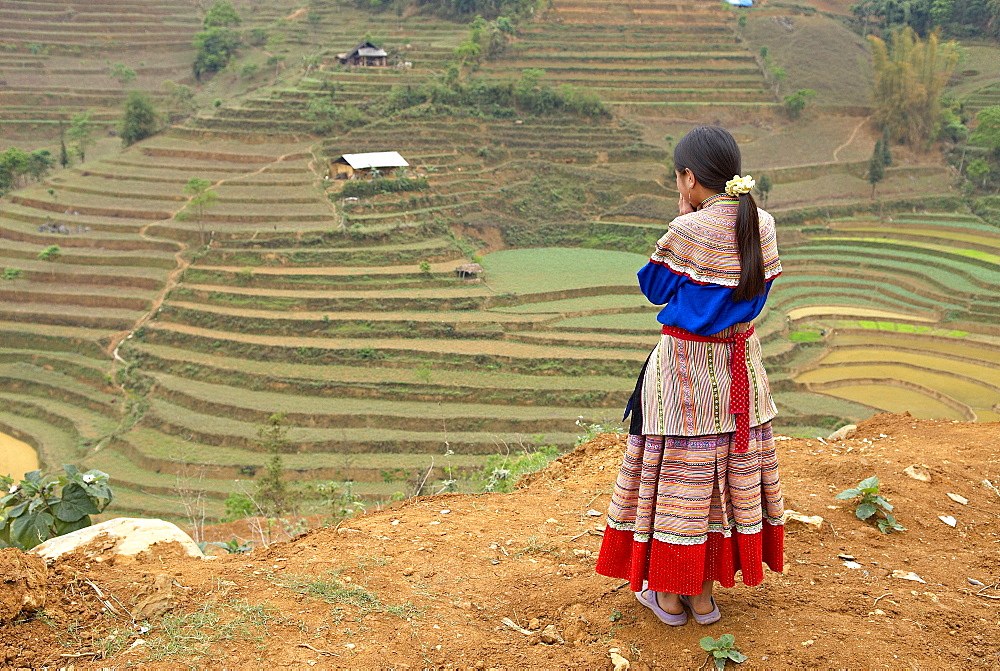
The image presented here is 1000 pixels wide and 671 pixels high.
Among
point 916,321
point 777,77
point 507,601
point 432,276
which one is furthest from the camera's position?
point 777,77

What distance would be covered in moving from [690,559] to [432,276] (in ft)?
67.3

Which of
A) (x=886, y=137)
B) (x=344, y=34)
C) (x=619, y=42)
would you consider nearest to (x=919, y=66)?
(x=886, y=137)

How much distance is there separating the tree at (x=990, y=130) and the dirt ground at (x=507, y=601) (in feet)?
107

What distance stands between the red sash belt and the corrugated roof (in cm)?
2501

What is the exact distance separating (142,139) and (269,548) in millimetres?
30256

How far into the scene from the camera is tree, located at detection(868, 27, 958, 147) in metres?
34.6

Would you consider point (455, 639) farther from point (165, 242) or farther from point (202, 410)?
point (165, 242)

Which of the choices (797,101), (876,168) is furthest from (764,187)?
(797,101)

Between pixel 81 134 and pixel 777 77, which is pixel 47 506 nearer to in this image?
pixel 81 134

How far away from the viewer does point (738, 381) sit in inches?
121

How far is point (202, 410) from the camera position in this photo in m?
18.0

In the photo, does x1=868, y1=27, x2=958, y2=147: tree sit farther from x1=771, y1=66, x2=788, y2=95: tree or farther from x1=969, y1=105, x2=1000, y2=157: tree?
x1=771, y1=66, x2=788, y2=95: tree

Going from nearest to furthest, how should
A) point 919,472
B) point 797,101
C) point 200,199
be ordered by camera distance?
point 919,472, point 200,199, point 797,101

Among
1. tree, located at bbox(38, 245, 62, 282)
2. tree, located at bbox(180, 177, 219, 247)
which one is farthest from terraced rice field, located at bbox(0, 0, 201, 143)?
tree, located at bbox(38, 245, 62, 282)
